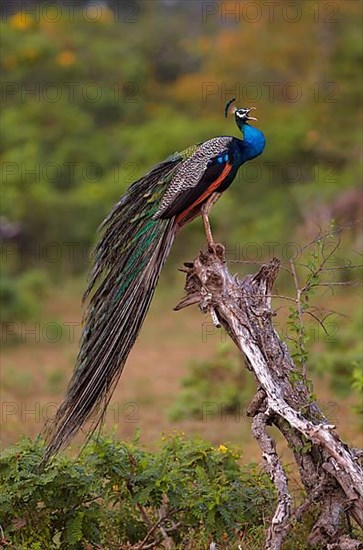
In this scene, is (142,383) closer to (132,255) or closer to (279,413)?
(132,255)

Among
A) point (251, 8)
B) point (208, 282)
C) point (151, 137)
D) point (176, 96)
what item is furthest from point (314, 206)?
point (208, 282)

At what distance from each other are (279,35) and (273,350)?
14.1 meters

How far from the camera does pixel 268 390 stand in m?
3.89

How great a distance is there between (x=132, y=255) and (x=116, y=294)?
18 centimetres

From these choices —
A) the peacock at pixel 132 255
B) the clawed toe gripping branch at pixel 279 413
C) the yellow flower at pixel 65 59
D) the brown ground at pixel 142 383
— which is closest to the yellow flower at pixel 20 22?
the yellow flower at pixel 65 59

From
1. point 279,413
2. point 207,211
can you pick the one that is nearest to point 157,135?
point 207,211

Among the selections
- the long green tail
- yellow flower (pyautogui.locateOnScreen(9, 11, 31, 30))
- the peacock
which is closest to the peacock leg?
the peacock

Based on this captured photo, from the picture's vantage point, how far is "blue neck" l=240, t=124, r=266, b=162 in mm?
4281

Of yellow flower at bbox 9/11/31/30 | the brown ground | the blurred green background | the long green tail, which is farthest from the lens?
yellow flower at bbox 9/11/31/30

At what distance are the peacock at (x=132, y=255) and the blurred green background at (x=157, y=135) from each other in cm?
529

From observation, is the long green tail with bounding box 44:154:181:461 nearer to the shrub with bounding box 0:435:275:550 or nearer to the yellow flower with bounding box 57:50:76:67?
the shrub with bounding box 0:435:275:550

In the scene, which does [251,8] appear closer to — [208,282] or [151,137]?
[151,137]

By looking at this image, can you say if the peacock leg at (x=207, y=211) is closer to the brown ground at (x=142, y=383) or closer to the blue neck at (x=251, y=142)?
the blue neck at (x=251, y=142)

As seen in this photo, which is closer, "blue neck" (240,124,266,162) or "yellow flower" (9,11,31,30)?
"blue neck" (240,124,266,162)
